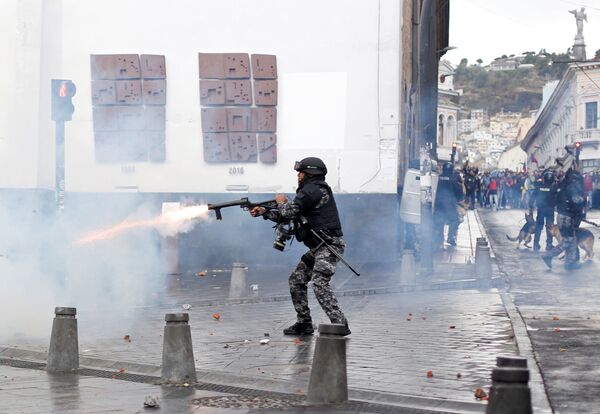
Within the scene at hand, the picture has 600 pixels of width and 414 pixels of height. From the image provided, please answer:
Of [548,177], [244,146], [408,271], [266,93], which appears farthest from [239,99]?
[548,177]

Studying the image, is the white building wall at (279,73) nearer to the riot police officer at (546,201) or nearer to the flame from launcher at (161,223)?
the flame from launcher at (161,223)

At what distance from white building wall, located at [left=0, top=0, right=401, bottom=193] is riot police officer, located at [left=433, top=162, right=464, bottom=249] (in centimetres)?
620

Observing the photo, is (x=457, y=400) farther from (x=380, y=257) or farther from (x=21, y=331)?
(x=380, y=257)

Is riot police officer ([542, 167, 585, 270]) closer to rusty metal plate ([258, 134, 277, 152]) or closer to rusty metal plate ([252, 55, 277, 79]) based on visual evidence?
rusty metal plate ([258, 134, 277, 152])

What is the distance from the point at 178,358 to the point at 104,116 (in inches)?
546

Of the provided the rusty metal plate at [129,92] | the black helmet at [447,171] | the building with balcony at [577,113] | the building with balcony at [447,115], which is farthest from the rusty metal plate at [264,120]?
the building with balcony at [447,115]

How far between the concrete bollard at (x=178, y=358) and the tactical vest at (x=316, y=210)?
2.90 metres

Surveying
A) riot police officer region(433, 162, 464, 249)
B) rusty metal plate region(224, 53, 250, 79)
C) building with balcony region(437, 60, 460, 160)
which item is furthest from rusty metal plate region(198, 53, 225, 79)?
building with balcony region(437, 60, 460, 160)

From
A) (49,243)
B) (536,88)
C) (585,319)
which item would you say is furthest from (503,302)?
(536,88)

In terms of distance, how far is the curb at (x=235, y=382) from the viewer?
8.73 m

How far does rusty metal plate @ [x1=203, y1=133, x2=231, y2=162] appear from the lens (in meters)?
23.6

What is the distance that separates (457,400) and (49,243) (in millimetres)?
9187

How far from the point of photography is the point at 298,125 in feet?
77.6

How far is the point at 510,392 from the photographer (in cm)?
634
